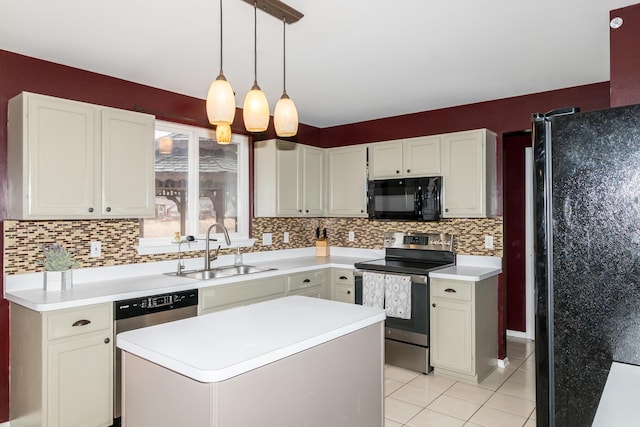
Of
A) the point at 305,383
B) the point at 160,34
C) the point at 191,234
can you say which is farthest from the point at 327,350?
the point at 191,234

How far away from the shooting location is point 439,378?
352cm

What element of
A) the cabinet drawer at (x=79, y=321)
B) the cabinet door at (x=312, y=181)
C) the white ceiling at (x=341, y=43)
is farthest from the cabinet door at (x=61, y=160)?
the cabinet door at (x=312, y=181)

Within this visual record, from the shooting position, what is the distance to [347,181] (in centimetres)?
452

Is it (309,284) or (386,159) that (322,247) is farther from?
(386,159)

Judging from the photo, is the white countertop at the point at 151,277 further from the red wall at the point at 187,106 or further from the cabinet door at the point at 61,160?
the cabinet door at the point at 61,160

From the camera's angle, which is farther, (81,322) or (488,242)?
(488,242)

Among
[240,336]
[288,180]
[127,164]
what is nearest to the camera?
[240,336]

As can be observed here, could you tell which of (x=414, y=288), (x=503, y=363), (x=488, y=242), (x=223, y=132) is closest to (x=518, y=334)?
(x=503, y=363)

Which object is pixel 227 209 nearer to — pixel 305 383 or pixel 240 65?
pixel 240 65

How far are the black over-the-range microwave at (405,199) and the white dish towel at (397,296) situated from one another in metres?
0.63

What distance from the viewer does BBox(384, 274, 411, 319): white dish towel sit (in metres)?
3.61

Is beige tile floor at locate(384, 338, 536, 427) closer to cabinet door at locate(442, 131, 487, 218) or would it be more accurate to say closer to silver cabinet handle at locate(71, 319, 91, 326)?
cabinet door at locate(442, 131, 487, 218)

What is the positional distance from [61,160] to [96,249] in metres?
0.72

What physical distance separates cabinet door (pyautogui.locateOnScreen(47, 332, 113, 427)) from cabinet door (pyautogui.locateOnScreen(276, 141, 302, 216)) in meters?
2.07
